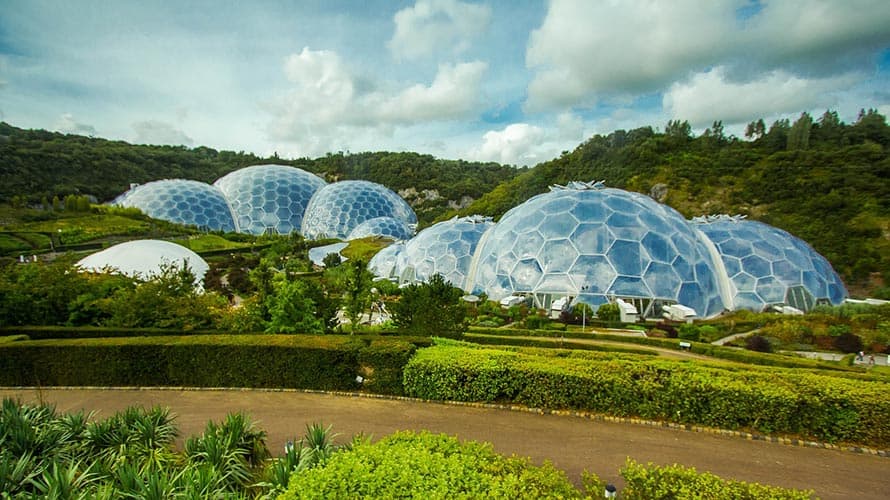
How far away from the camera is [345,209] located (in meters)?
48.4

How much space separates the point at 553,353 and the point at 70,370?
39.6 ft

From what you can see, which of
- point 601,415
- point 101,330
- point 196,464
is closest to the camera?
point 196,464

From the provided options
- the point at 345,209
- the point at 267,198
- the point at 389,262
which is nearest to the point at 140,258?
the point at 389,262

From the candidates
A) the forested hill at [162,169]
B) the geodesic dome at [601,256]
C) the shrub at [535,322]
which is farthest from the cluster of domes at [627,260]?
the forested hill at [162,169]

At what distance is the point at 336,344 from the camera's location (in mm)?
9328

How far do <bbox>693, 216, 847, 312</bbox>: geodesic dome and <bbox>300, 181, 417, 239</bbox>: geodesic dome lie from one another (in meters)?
36.9

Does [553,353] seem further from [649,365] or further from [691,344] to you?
[691,344]

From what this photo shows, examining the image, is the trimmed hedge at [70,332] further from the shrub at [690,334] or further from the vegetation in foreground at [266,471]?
the shrub at [690,334]

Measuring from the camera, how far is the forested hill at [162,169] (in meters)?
49.9

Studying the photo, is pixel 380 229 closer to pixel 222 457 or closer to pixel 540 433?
pixel 540 433

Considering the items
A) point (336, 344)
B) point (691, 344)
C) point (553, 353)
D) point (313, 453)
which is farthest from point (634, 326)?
point (313, 453)

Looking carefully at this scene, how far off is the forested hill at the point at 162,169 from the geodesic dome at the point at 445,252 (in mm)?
39672

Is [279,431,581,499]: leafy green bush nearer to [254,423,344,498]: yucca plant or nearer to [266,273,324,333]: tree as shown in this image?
[254,423,344,498]: yucca plant

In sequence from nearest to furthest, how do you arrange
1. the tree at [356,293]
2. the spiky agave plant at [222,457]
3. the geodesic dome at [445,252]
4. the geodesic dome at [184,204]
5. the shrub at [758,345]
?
1. the spiky agave plant at [222,457]
2. the tree at [356,293]
3. the shrub at [758,345]
4. the geodesic dome at [445,252]
5. the geodesic dome at [184,204]
